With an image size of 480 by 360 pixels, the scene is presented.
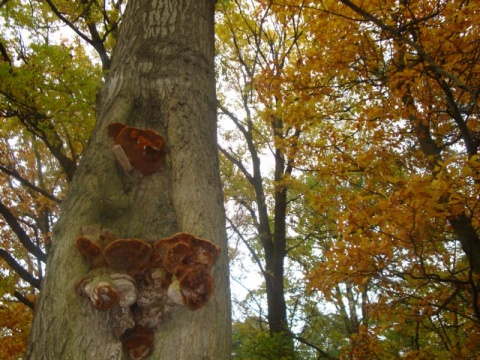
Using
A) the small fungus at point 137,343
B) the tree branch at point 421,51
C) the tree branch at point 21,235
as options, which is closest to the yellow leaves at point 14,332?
the tree branch at point 21,235

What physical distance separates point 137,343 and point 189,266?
27 centimetres

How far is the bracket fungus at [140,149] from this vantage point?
145cm

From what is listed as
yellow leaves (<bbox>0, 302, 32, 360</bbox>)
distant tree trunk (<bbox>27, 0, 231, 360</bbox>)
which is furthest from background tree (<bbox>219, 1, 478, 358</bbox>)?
yellow leaves (<bbox>0, 302, 32, 360</bbox>)

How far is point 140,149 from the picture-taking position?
1.45 metres

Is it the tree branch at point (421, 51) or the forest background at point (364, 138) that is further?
the forest background at point (364, 138)

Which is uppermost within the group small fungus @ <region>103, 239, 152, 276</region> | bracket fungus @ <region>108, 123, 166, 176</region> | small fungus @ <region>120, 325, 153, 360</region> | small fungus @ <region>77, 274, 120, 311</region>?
bracket fungus @ <region>108, 123, 166, 176</region>

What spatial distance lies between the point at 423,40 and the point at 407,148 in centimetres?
264

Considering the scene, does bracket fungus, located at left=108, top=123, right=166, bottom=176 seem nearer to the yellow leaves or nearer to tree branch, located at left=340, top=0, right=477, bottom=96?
tree branch, located at left=340, top=0, right=477, bottom=96

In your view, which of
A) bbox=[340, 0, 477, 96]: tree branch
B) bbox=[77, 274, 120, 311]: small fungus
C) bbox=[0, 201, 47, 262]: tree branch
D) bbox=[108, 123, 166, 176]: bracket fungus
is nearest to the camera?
bbox=[77, 274, 120, 311]: small fungus

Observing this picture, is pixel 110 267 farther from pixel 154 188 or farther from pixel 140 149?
pixel 140 149

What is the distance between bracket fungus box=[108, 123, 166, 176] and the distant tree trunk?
1.6 inches

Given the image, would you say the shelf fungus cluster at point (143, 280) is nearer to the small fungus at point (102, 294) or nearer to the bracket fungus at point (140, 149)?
the small fungus at point (102, 294)

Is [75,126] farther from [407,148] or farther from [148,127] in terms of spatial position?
[407,148]

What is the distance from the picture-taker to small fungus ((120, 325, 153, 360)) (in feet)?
3.47
